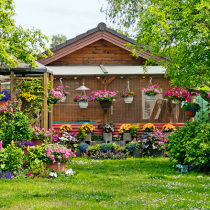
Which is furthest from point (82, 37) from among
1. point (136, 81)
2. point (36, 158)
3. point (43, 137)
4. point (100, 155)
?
point (36, 158)

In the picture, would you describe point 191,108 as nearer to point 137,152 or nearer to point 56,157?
point 137,152

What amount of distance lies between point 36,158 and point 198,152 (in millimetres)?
4088

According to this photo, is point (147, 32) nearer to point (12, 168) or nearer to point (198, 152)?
point (198, 152)

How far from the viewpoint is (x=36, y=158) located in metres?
7.75

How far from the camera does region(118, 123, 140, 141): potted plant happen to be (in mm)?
12594

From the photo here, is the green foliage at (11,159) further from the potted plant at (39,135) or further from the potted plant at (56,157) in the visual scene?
the potted plant at (39,135)

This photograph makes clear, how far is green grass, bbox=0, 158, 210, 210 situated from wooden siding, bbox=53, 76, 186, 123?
555cm

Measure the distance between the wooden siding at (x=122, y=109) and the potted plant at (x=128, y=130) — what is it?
1689mm

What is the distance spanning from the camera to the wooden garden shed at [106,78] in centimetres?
1414

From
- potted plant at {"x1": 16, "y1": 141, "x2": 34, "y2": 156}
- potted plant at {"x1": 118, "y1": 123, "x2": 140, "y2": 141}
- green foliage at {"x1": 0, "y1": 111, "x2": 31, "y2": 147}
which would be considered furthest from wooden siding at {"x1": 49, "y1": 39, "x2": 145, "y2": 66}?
green foliage at {"x1": 0, "y1": 111, "x2": 31, "y2": 147}

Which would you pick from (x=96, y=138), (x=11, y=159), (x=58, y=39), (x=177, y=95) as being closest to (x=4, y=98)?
(x=11, y=159)

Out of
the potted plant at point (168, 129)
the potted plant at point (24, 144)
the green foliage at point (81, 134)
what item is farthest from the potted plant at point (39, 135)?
the potted plant at point (168, 129)

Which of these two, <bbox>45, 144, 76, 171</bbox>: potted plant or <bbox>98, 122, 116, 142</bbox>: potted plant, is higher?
<bbox>98, 122, 116, 142</bbox>: potted plant

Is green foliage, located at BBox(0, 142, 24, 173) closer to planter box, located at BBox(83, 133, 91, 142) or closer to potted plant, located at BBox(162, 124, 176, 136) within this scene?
planter box, located at BBox(83, 133, 91, 142)
